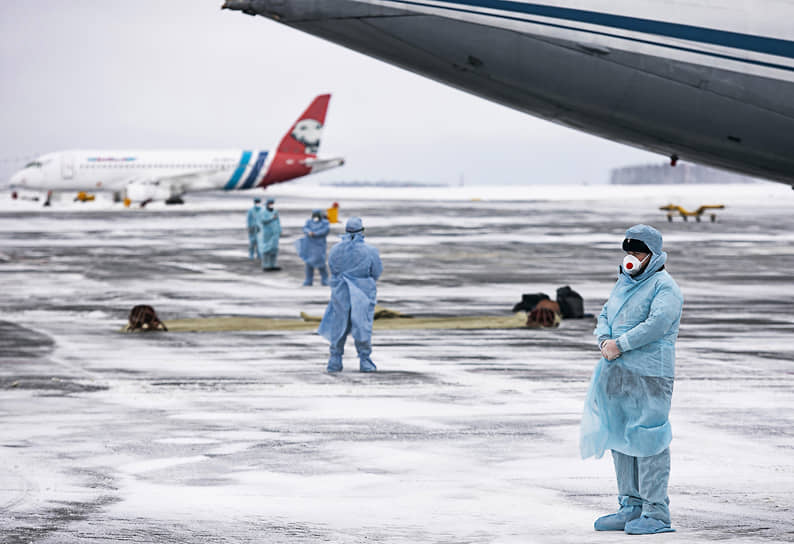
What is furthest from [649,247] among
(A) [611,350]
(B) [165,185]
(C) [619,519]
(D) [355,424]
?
(B) [165,185]

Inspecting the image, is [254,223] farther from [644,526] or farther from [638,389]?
[644,526]

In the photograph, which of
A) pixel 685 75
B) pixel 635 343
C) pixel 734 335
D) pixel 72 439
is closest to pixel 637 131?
pixel 685 75

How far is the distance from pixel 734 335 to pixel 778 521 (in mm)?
11602

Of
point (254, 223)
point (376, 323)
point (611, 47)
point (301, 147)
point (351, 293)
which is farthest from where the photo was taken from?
point (301, 147)

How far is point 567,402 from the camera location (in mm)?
13227

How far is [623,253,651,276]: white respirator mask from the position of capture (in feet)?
26.3

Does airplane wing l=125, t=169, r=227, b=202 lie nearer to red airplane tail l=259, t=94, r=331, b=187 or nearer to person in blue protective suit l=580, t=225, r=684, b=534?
red airplane tail l=259, t=94, r=331, b=187

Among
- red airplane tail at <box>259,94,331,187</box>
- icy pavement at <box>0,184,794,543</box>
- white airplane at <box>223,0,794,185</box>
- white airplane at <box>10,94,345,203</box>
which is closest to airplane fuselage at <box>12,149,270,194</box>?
white airplane at <box>10,94,345,203</box>

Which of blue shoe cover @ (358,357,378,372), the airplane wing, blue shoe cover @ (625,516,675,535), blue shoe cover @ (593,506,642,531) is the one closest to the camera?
blue shoe cover @ (625,516,675,535)

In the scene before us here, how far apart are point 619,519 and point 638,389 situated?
33.6 inches

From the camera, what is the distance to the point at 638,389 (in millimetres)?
7969

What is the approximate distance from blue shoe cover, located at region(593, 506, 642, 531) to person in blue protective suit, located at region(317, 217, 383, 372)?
7.54m

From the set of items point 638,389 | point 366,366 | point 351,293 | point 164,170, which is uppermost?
point 164,170

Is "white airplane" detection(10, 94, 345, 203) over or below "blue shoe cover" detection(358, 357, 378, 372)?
over
